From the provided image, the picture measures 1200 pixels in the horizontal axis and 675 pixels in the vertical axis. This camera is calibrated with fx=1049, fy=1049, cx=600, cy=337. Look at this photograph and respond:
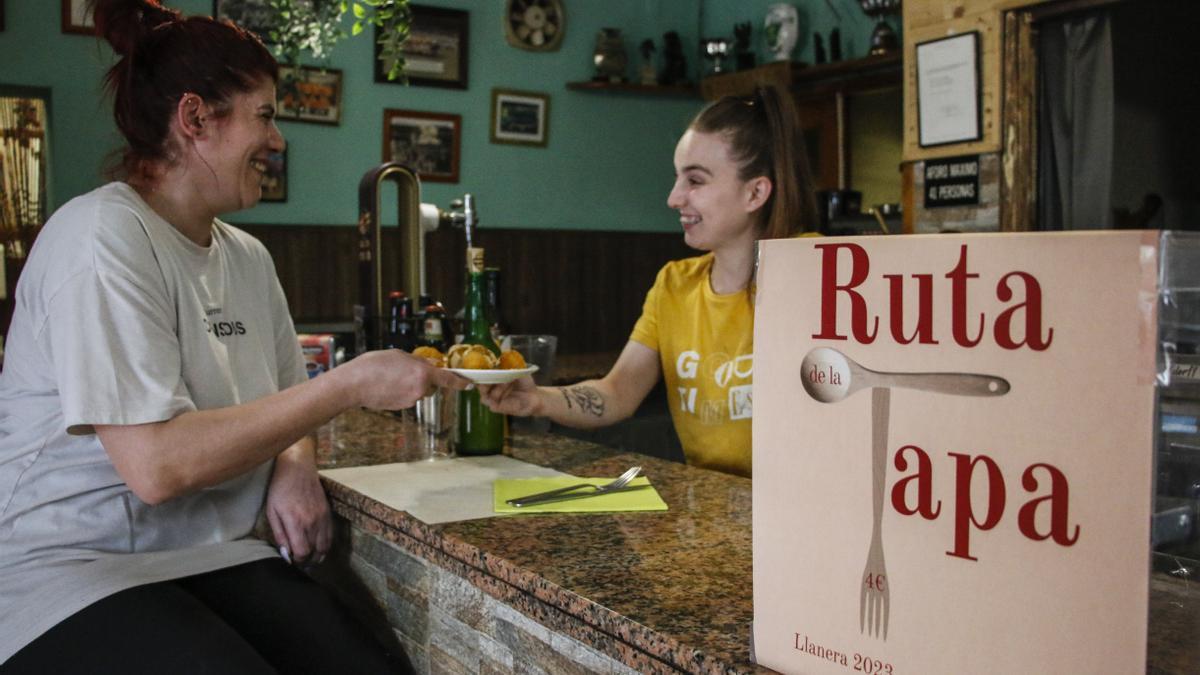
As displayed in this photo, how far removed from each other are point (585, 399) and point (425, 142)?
4.46 metres

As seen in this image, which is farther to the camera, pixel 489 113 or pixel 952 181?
pixel 489 113

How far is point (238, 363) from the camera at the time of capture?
5.35 feet

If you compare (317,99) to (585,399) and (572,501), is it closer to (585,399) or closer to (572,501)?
(585,399)

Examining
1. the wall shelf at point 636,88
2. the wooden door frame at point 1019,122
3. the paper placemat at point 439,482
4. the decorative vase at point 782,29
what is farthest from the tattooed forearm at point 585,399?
the wall shelf at point 636,88

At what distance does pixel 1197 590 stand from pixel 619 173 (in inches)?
248

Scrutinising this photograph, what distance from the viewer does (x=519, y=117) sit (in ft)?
21.4

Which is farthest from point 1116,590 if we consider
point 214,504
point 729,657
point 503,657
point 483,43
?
point 483,43

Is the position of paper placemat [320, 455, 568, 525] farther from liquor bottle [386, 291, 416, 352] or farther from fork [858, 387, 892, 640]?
fork [858, 387, 892, 640]

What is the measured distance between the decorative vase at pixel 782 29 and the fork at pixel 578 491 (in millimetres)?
5058

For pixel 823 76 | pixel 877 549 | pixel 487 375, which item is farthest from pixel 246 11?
pixel 877 549

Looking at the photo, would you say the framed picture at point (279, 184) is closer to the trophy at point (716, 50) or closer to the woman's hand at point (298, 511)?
the trophy at point (716, 50)

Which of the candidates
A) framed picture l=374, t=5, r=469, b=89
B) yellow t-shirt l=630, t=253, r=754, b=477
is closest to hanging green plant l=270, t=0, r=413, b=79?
yellow t-shirt l=630, t=253, r=754, b=477

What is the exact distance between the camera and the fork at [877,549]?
70cm

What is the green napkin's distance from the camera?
1.41m
